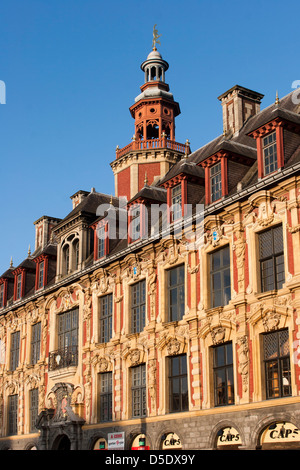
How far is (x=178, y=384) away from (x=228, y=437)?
3682 mm

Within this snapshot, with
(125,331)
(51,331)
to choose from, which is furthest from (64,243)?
(125,331)

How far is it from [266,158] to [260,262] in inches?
157

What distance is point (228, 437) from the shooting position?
72.1 ft

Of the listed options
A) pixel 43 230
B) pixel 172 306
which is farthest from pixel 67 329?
pixel 43 230

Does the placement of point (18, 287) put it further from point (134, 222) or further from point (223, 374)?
point (223, 374)

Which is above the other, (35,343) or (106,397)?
(35,343)

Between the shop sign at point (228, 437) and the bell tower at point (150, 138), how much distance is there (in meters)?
17.6

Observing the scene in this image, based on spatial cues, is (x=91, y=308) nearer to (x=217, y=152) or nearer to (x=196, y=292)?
(x=196, y=292)

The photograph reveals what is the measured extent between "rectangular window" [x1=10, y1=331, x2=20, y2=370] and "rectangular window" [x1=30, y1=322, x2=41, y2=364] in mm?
1962

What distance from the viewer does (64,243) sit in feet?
116

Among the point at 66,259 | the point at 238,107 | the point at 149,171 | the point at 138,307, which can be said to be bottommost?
the point at 138,307

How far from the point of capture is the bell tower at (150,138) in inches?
1460

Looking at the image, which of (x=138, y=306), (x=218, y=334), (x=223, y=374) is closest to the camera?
(x=223, y=374)

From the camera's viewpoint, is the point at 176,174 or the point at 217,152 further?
the point at 176,174
